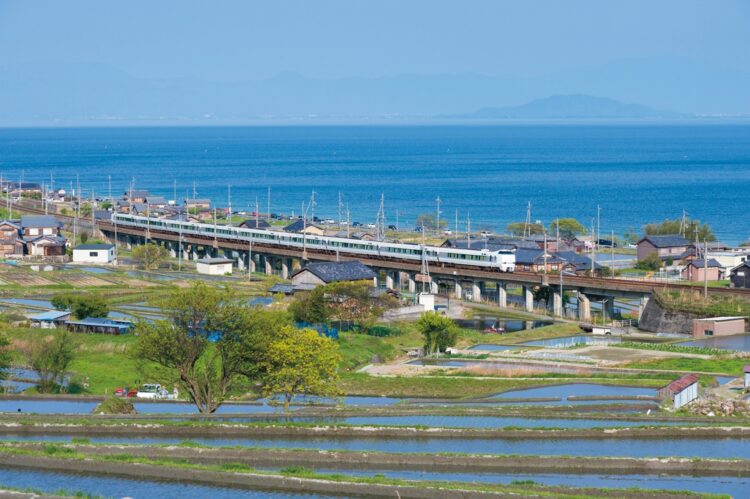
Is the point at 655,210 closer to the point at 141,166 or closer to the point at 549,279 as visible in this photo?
the point at 549,279

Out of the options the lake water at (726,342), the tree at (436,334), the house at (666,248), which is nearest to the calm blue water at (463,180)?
the house at (666,248)

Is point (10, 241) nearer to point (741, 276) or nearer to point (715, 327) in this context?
point (741, 276)

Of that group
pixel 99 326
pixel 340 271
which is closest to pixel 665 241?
pixel 340 271

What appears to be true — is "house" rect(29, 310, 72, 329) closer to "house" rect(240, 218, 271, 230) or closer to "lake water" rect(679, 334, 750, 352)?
"lake water" rect(679, 334, 750, 352)

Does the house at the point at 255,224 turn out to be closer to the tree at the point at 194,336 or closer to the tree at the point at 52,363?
the tree at the point at 52,363

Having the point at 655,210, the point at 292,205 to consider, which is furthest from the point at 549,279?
the point at 292,205

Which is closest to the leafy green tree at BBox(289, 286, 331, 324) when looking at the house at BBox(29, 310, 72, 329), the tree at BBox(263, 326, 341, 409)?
the house at BBox(29, 310, 72, 329)
